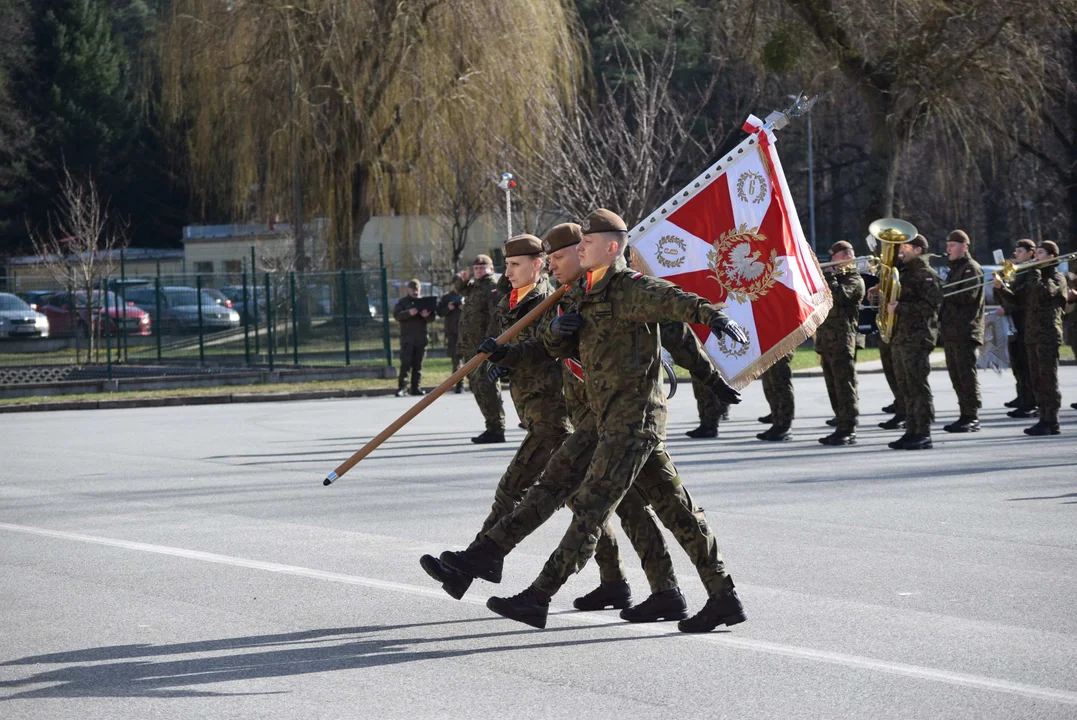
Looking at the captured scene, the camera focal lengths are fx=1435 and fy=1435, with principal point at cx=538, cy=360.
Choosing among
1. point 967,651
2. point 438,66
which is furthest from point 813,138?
point 967,651

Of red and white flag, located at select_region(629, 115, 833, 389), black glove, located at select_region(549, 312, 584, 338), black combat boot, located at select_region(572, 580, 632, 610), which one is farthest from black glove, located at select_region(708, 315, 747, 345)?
red and white flag, located at select_region(629, 115, 833, 389)

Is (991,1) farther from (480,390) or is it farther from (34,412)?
(34,412)

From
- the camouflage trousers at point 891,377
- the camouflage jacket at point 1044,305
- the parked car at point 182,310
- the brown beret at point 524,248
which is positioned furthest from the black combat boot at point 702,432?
the parked car at point 182,310

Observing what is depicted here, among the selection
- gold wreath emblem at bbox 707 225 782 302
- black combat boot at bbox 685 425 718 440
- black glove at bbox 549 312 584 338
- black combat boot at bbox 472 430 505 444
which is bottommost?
black combat boot at bbox 685 425 718 440

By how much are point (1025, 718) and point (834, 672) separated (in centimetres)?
81

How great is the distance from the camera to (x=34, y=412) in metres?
22.3

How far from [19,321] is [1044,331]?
1942 cm

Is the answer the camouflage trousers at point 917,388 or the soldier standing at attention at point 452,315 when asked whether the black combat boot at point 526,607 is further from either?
the soldier standing at attention at point 452,315

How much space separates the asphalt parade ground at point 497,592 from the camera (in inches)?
201

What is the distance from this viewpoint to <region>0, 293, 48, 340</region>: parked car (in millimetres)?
26953

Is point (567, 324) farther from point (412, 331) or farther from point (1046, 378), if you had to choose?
point (412, 331)

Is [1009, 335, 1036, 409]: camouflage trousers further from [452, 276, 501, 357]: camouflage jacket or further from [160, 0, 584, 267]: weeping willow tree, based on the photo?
[160, 0, 584, 267]: weeping willow tree

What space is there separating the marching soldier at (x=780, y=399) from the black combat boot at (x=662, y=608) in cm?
799

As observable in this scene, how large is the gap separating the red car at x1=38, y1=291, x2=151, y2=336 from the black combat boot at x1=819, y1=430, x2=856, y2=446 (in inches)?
671
